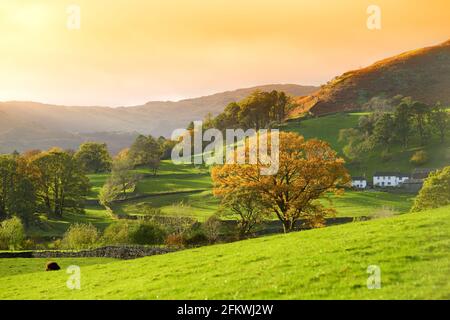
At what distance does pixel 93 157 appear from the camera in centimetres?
16112

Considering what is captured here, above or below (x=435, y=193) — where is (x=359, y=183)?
below

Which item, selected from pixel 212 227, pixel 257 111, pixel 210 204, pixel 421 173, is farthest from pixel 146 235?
pixel 257 111

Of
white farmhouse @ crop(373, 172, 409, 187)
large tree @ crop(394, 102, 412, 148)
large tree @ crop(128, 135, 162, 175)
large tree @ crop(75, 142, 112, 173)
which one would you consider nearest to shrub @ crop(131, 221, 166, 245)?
white farmhouse @ crop(373, 172, 409, 187)

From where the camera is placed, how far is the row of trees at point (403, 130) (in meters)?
141

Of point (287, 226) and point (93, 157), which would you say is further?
point (93, 157)

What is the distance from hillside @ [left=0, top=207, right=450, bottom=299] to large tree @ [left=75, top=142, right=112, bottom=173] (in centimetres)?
12646

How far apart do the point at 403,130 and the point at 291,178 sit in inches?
3580

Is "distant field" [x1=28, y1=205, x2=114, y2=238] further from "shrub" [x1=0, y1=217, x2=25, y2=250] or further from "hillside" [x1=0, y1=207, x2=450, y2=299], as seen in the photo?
"hillside" [x1=0, y1=207, x2=450, y2=299]

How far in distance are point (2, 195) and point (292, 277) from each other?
290ft

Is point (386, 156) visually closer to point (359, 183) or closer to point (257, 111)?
point (359, 183)

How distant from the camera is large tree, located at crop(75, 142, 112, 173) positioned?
160250 millimetres

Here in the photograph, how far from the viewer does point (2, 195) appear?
320ft
